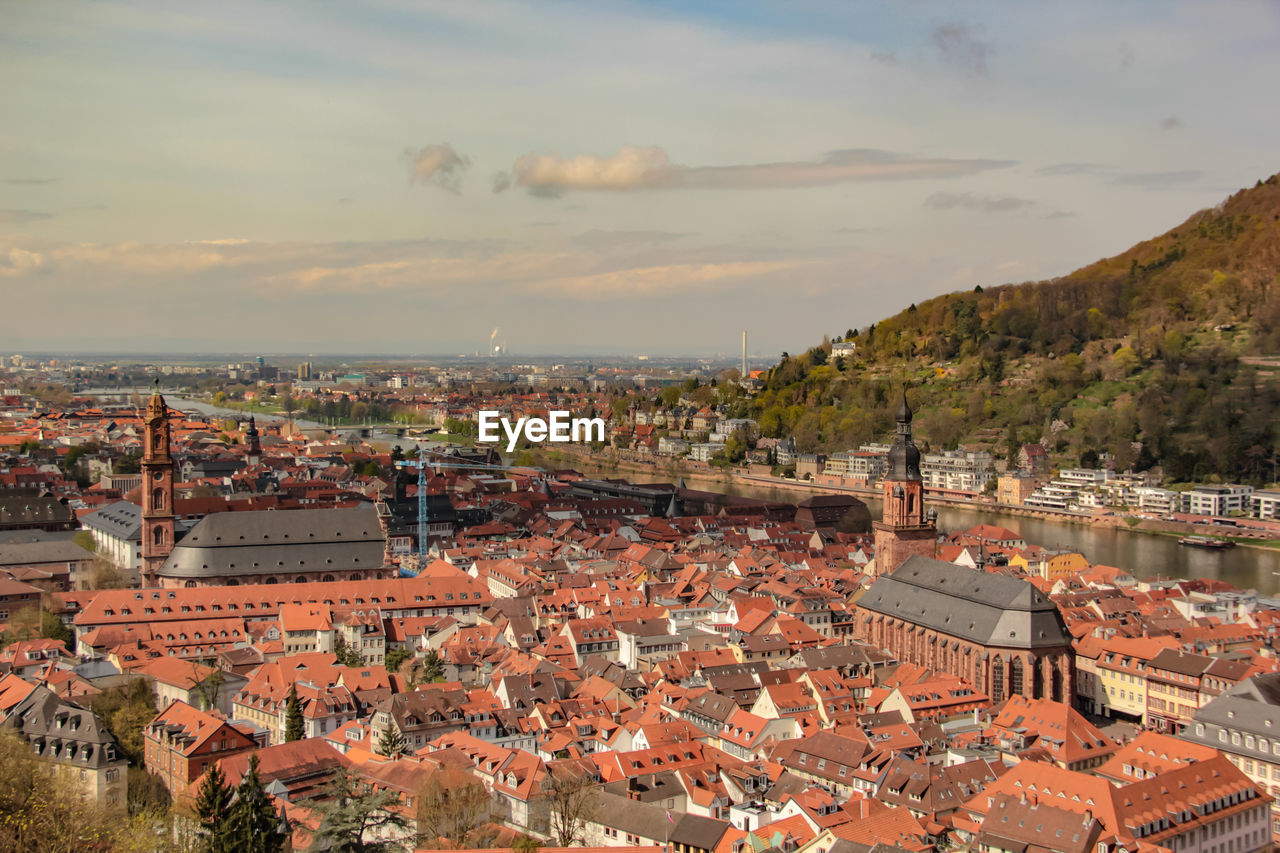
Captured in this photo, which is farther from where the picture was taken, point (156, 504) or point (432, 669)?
point (156, 504)

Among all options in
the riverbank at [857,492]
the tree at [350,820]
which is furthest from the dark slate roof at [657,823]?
the riverbank at [857,492]

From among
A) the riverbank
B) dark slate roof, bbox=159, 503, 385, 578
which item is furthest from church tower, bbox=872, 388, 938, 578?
the riverbank

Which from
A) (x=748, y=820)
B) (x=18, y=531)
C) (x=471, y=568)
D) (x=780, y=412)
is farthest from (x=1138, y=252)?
(x=748, y=820)

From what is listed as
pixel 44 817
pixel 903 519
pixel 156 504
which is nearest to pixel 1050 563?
pixel 903 519

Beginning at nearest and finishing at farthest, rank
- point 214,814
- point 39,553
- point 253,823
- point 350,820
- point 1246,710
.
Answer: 1. point 350,820
2. point 253,823
3. point 214,814
4. point 1246,710
5. point 39,553

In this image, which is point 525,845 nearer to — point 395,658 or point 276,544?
point 395,658

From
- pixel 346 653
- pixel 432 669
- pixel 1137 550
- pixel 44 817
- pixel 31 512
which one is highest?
pixel 44 817
